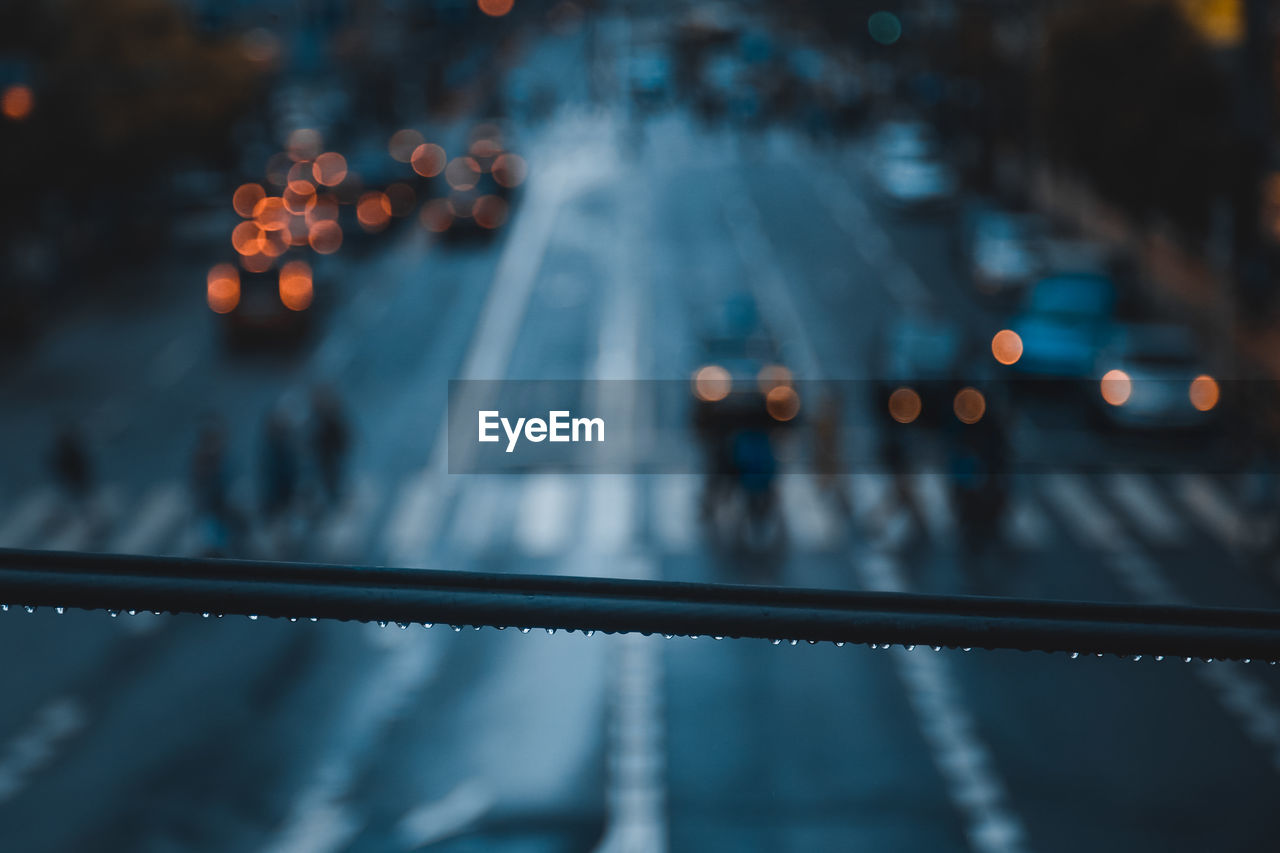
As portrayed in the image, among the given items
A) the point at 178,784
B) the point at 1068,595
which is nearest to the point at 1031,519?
the point at 1068,595

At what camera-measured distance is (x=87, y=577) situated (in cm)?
222

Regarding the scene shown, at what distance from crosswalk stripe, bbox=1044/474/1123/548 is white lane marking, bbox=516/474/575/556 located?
301 inches

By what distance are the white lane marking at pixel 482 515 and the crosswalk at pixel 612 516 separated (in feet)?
0.11

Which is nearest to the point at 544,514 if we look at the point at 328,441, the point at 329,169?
the point at 328,441

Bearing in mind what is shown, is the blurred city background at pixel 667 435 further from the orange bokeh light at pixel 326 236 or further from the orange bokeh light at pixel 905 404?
the orange bokeh light at pixel 326 236

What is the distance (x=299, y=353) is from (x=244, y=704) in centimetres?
2415

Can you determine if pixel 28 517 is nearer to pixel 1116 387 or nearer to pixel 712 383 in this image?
pixel 712 383

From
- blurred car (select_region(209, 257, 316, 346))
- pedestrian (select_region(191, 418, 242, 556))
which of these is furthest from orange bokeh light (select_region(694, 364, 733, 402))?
blurred car (select_region(209, 257, 316, 346))

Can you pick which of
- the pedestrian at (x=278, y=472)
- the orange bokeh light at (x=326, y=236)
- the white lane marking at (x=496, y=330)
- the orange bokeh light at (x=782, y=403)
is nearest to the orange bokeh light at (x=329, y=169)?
the orange bokeh light at (x=326, y=236)

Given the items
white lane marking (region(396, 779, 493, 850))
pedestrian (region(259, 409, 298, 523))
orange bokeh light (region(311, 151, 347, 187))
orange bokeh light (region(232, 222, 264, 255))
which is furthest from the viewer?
orange bokeh light (region(311, 151, 347, 187))

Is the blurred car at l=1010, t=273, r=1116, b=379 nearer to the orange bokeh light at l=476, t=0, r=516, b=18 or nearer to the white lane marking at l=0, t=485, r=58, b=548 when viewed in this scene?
the white lane marking at l=0, t=485, r=58, b=548

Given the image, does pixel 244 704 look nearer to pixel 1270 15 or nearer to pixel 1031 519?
pixel 1031 519

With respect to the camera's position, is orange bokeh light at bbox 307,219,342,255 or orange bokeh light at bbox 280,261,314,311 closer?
orange bokeh light at bbox 280,261,314,311

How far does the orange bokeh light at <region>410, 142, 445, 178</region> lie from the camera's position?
63875 millimetres
